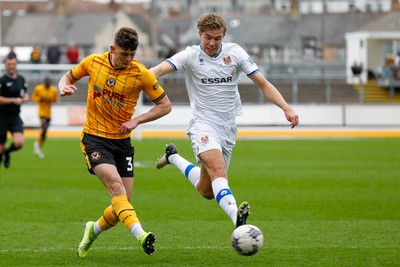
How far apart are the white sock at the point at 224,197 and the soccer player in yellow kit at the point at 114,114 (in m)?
0.90

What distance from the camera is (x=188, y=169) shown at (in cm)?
1158

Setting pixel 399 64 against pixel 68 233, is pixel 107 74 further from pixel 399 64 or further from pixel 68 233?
pixel 399 64

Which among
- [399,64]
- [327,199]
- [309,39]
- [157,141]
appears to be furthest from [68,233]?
[309,39]

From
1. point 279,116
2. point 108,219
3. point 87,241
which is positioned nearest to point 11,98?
point 87,241

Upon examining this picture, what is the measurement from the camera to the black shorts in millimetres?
9891

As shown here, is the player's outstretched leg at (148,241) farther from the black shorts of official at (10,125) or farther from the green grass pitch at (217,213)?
the black shorts of official at (10,125)

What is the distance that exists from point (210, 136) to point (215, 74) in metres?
0.69

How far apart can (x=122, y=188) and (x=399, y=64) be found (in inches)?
1805

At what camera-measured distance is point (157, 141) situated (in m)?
32.5

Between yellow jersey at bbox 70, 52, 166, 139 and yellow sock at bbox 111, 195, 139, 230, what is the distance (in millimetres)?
701

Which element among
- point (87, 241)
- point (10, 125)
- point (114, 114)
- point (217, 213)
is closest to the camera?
point (114, 114)

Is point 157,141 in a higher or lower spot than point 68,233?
lower

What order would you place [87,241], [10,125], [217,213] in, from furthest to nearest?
[10,125], [217,213], [87,241]

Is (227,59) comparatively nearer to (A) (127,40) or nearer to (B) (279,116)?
(A) (127,40)
